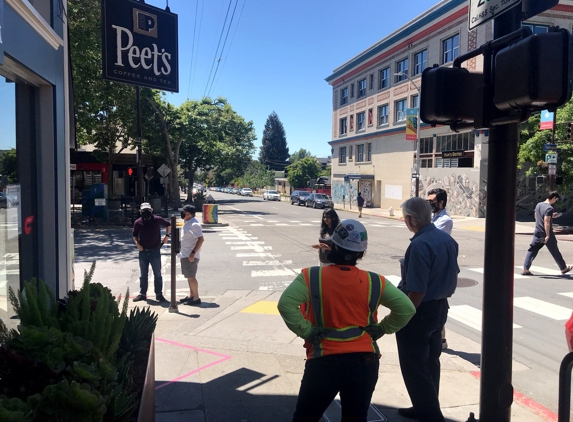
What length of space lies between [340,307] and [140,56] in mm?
4909

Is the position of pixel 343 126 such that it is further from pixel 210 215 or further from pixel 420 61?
pixel 210 215

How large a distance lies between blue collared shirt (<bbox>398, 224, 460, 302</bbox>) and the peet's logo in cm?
433

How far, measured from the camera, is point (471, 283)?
9.95 m

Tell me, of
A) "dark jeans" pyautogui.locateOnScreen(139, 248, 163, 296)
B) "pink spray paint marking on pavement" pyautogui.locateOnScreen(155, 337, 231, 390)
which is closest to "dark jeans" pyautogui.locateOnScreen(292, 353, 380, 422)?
"pink spray paint marking on pavement" pyautogui.locateOnScreen(155, 337, 231, 390)

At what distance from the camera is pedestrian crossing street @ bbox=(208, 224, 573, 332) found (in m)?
7.54

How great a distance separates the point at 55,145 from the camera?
15.6 ft

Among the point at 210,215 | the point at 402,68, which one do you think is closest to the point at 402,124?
the point at 402,68

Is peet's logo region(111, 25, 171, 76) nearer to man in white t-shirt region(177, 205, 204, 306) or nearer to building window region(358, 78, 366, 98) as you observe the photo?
man in white t-shirt region(177, 205, 204, 306)

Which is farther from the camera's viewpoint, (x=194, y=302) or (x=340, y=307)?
(x=194, y=302)

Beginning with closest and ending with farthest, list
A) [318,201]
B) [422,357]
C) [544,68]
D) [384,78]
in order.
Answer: [544,68] → [422,357] → [384,78] → [318,201]

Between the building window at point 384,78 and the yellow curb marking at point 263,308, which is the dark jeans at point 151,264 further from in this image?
the building window at point 384,78

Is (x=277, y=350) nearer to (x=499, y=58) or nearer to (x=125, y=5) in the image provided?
(x=499, y=58)

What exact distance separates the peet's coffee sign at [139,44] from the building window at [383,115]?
35.7m

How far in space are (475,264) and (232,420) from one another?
9900mm
